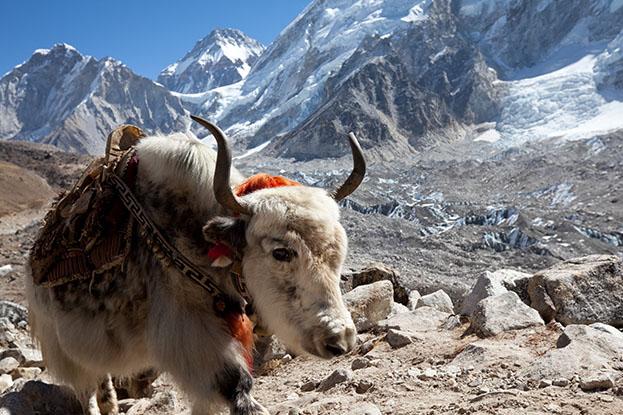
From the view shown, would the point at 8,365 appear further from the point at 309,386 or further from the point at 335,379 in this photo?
the point at 335,379

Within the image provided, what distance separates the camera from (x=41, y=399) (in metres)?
3.90

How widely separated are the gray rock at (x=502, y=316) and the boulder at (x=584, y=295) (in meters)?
0.37

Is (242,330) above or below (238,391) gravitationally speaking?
above

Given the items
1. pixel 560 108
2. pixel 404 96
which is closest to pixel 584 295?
pixel 560 108

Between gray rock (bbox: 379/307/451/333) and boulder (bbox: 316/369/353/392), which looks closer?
boulder (bbox: 316/369/353/392)

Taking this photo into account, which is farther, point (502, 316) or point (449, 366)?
point (502, 316)

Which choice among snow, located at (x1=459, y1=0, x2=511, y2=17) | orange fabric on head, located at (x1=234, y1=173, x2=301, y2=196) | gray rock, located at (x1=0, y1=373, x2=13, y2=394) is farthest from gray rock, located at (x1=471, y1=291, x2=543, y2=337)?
snow, located at (x1=459, y1=0, x2=511, y2=17)

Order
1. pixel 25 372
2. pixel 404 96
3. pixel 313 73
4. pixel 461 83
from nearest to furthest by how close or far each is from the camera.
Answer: pixel 25 372
pixel 404 96
pixel 461 83
pixel 313 73

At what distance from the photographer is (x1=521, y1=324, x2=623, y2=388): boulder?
3125 millimetres

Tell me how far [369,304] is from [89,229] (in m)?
3.31

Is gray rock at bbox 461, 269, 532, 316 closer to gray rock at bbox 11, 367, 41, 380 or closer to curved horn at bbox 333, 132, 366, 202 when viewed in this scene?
curved horn at bbox 333, 132, 366, 202

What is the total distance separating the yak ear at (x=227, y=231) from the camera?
2551mm

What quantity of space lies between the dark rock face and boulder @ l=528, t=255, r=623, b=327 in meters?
114

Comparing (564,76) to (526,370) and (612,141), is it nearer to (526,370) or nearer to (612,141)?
(612,141)
